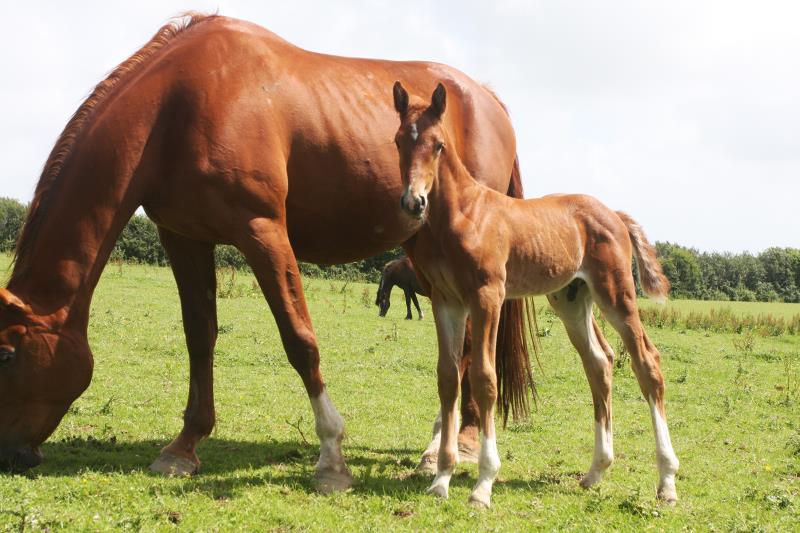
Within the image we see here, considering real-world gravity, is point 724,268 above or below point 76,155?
above

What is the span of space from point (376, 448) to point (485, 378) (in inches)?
95.5

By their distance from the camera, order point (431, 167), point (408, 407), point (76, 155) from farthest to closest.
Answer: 1. point (408, 407)
2. point (76, 155)
3. point (431, 167)

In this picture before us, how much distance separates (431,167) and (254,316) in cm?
1328

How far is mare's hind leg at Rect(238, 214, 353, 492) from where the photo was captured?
4.72 m

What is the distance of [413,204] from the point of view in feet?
13.5

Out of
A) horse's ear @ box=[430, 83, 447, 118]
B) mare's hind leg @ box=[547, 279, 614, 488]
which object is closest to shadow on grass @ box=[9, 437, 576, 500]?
mare's hind leg @ box=[547, 279, 614, 488]

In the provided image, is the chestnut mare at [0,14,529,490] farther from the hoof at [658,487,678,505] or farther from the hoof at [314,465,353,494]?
the hoof at [658,487,678,505]

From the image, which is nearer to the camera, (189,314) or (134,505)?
(134,505)

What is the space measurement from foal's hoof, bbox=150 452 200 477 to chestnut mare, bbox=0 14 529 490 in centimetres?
1

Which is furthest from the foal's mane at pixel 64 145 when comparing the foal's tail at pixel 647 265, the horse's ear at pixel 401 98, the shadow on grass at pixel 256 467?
the foal's tail at pixel 647 265

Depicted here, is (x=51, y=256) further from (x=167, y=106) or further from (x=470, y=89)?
(x=470, y=89)

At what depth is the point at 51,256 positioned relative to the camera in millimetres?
4730

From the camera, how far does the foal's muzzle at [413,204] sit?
412cm

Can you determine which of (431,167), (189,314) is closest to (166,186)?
(189,314)
